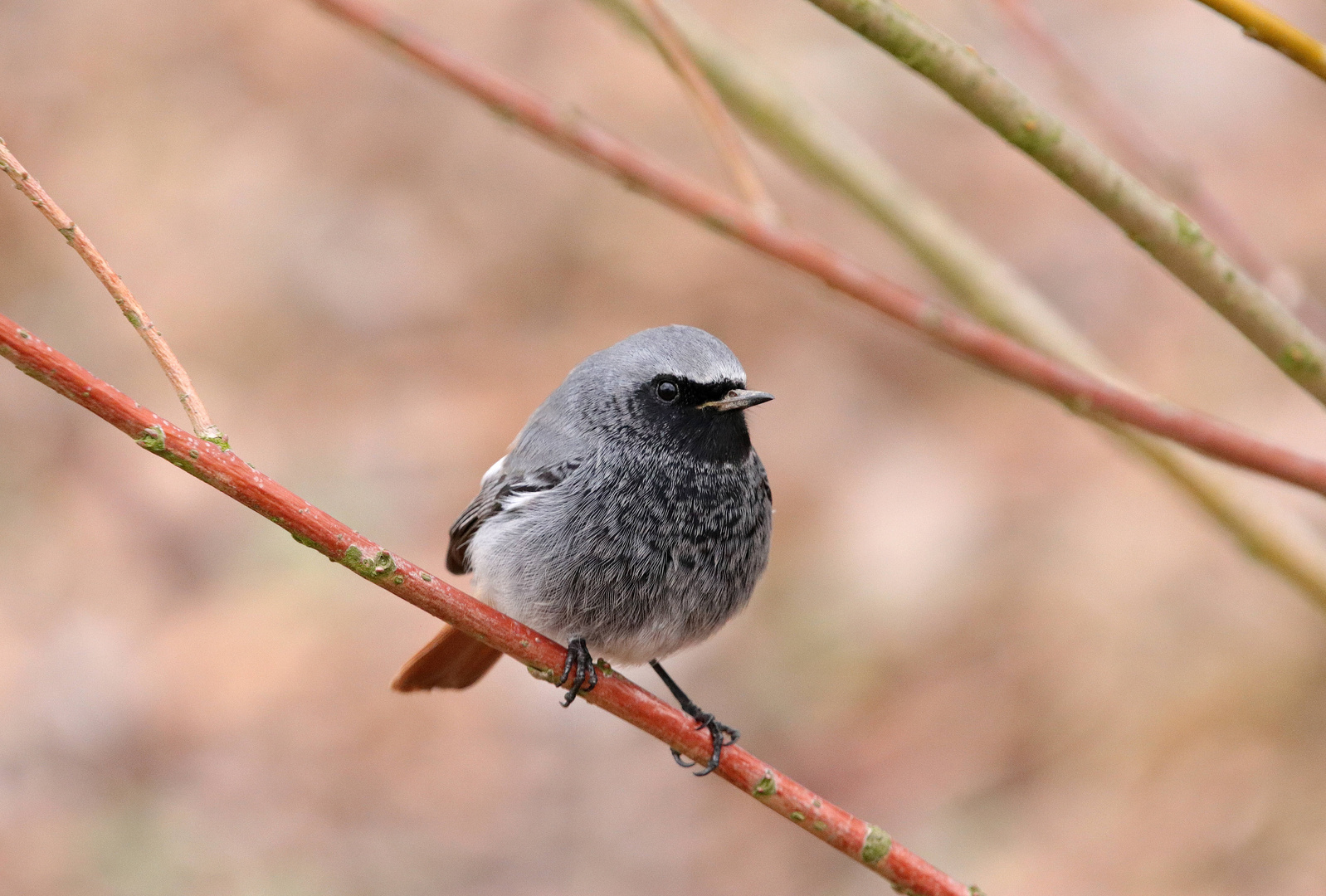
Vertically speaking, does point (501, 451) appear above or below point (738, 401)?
above

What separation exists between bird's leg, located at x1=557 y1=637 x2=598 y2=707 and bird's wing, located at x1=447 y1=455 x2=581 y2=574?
450 mm

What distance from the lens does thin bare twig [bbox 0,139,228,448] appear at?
5.16 ft

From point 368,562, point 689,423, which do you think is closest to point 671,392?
point 689,423

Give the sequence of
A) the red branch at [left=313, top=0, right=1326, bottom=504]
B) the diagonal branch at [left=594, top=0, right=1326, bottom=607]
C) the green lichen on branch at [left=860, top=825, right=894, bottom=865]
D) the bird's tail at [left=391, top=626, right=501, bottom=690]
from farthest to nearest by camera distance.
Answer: the bird's tail at [left=391, top=626, right=501, bottom=690], the diagonal branch at [left=594, top=0, right=1326, bottom=607], the green lichen on branch at [left=860, top=825, right=894, bottom=865], the red branch at [left=313, top=0, right=1326, bottom=504]

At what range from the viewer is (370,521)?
259 inches

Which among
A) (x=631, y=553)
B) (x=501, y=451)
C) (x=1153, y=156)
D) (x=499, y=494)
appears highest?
(x=501, y=451)

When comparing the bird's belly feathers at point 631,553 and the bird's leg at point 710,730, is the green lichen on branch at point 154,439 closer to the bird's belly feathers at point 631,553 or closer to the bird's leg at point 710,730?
the bird's leg at point 710,730

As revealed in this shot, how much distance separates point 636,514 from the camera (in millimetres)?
2982

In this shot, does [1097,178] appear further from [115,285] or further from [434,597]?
[115,285]

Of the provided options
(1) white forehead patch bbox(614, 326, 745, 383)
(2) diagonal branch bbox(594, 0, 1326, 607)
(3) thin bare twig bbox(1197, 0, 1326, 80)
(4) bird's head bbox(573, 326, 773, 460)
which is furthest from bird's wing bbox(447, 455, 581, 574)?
(3) thin bare twig bbox(1197, 0, 1326, 80)

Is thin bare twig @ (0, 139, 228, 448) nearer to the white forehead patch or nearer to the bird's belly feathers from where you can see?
the white forehead patch

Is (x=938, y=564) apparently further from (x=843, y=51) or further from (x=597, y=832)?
(x=843, y=51)

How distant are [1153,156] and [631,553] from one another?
1.61 m

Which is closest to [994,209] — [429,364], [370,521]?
[429,364]
